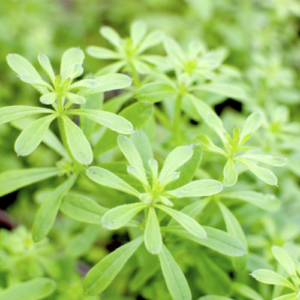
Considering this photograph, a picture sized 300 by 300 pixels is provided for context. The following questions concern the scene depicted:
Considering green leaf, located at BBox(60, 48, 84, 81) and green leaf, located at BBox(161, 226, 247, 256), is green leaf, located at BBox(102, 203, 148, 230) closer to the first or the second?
green leaf, located at BBox(161, 226, 247, 256)

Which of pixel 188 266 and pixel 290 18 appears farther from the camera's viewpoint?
pixel 290 18

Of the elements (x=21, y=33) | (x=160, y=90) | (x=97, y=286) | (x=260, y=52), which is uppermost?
(x=260, y=52)

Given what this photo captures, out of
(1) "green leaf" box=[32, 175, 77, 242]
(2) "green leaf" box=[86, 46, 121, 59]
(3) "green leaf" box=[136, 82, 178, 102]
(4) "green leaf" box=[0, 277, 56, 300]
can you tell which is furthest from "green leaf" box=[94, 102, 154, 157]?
(4) "green leaf" box=[0, 277, 56, 300]

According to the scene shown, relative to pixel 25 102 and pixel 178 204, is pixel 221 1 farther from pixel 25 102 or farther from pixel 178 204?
pixel 178 204

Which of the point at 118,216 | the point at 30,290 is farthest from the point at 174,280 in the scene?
the point at 30,290

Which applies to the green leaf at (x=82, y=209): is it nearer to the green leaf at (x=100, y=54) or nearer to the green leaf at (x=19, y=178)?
the green leaf at (x=19, y=178)

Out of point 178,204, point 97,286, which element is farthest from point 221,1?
point 97,286
